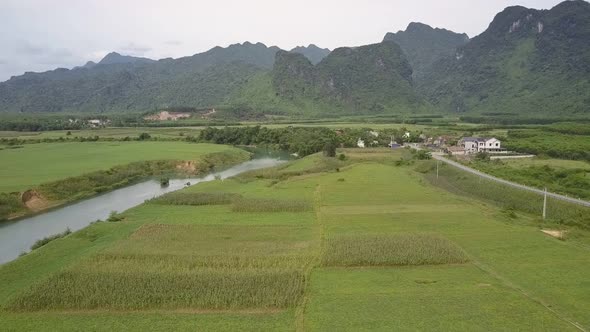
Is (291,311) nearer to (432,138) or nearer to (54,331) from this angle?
(54,331)

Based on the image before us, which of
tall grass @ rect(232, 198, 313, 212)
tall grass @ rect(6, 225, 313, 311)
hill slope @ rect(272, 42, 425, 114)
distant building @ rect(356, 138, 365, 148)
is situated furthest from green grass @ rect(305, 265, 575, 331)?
hill slope @ rect(272, 42, 425, 114)

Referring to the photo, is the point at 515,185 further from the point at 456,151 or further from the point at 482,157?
the point at 456,151

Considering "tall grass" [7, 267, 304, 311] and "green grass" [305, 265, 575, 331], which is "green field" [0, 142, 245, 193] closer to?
"tall grass" [7, 267, 304, 311]

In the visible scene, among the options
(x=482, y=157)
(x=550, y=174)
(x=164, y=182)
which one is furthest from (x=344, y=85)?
(x=550, y=174)

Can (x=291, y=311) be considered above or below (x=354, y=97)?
below

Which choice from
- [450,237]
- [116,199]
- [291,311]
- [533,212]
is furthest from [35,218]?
[533,212]

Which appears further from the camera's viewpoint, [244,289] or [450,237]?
[450,237]

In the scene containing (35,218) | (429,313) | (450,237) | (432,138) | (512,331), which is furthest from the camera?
(432,138)
